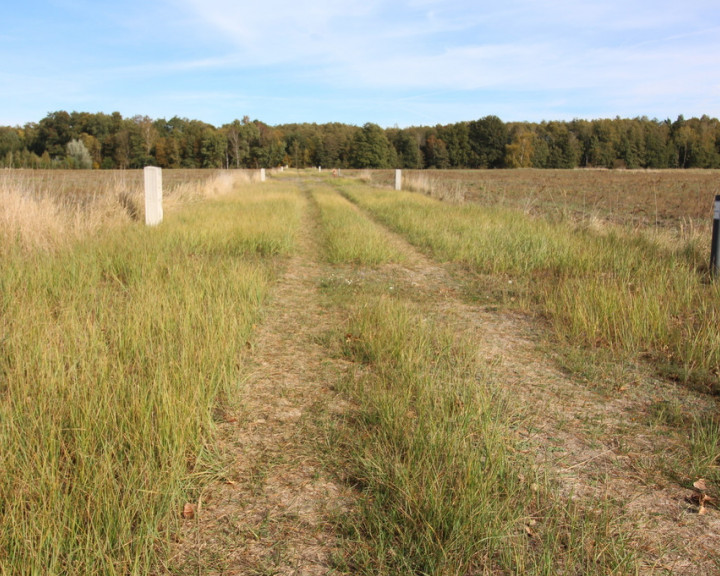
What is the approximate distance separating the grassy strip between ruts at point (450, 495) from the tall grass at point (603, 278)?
69.7 inches

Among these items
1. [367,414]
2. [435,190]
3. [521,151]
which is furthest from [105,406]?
[521,151]

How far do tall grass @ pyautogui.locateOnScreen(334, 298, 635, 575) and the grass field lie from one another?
0.4 inches

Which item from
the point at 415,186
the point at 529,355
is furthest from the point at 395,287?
the point at 415,186

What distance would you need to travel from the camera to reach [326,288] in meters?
6.23

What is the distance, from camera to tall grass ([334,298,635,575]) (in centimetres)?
180

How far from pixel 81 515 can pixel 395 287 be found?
15.8ft

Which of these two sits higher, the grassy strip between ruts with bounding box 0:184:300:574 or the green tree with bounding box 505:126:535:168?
the green tree with bounding box 505:126:535:168

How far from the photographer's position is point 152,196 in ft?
31.2

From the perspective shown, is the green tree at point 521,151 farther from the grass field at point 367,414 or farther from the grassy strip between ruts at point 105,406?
the grassy strip between ruts at point 105,406

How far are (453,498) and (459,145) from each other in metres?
105

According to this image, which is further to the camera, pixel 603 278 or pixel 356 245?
pixel 356 245

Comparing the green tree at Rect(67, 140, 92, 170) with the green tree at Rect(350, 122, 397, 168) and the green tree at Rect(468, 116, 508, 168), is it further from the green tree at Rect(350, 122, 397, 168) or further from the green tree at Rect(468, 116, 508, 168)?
the green tree at Rect(468, 116, 508, 168)

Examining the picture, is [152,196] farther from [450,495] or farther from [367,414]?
[450,495]

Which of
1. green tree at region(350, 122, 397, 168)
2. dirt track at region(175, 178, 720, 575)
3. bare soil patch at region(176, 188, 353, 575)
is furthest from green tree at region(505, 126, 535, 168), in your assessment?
bare soil patch at region(176, 188, 353, 575)
